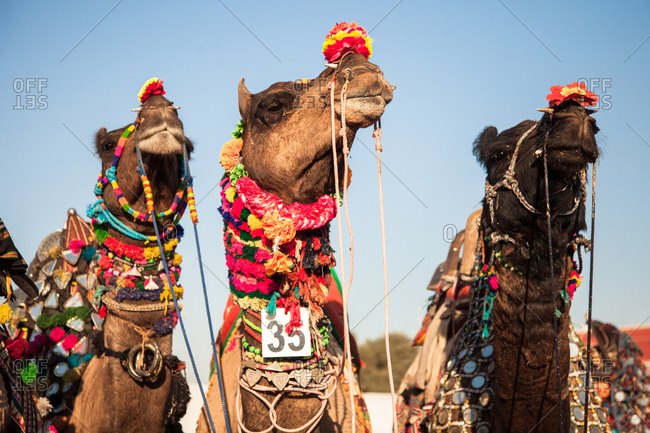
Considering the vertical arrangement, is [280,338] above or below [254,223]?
below

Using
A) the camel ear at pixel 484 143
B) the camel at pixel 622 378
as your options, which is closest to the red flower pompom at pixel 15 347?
the camel ear at pixel 484 143

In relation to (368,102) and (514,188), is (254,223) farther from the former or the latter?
(514,188)

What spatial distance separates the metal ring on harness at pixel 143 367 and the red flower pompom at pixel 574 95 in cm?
323

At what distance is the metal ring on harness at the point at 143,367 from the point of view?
546 centimetres

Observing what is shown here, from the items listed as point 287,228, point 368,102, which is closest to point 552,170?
point 368,102

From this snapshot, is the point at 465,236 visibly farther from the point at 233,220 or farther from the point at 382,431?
the point at 382,431

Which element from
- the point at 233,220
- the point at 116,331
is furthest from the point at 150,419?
the point at 233,220

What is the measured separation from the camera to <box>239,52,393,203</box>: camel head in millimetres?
4211

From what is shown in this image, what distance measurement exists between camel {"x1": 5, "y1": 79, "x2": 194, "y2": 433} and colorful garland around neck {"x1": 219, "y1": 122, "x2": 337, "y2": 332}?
1079 millimetres

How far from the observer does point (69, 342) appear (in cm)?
672

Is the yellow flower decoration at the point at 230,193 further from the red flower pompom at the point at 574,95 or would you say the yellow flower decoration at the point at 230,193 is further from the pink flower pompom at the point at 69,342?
the pink flower pompom at the point at 69,342

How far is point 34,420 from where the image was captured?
4742 mm

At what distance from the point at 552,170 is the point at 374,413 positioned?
10.1 meters

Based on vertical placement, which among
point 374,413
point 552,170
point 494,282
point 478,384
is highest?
point 552,170
